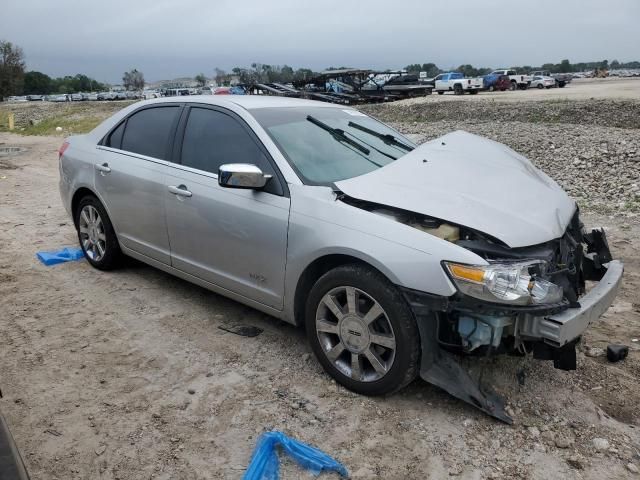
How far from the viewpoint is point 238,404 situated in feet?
10.5

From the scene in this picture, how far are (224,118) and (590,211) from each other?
5.42m

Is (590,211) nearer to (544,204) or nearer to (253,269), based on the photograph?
(544,204)

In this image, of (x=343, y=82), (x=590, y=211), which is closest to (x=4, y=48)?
(x=343, y=82)

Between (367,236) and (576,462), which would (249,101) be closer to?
(367,236)

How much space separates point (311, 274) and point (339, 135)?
1244 mm

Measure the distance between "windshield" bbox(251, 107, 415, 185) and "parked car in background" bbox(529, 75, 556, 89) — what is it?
42.5 meters

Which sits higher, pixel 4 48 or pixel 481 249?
pixel 4 48

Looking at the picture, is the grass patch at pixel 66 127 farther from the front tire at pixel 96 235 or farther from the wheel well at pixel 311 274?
the wheel well at pixel 311 274

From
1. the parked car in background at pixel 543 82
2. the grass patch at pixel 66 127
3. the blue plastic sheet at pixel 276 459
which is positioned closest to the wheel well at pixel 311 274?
the blue plastic sheet at pixel 276 459

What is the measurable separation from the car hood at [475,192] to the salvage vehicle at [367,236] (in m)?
0.01

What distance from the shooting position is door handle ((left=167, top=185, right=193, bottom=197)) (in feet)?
13.3

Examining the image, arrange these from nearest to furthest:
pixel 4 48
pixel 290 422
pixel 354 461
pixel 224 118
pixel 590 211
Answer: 1. pixel 354 461
2. pixel 290 422
3. pixel 224 118
4. pixel 590 211
5. pixel 4 48

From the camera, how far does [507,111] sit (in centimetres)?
Answer: 1680

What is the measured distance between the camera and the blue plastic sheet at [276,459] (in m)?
2.63
